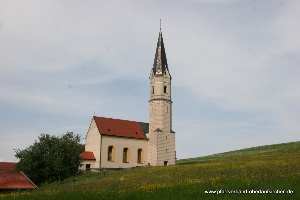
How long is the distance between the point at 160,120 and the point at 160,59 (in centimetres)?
1205

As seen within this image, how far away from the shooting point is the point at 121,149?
60.9 metres

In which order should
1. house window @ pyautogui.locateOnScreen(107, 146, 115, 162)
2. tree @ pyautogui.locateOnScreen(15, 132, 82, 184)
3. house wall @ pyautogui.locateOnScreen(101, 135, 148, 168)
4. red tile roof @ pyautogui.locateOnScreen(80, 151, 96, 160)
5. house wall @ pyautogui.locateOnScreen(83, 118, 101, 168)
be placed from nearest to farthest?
tree @ pyautogui.locateOnScreen(15, 132, 82, 184) < red tile roof @ pyautogui.locateOnScreen(80, 151, 96, 160) < house wall @ pyautogui.locateOnScreen(83, 118, 101, 168) < house wall @ pyautogui.locateOnScreen(101, 135, 148, 168) < house window @ pyautogui.locateOnScreen(107, 146, 115, 162)

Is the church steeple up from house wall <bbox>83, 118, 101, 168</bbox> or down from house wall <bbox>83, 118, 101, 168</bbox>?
up

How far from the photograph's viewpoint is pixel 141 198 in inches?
631

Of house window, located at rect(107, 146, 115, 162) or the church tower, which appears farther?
the church tower

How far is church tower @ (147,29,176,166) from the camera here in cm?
6062

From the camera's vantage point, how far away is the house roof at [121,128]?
60388mm

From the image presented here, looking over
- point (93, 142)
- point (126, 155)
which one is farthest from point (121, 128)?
point (93, 142)

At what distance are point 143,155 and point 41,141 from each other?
1902 centimetres

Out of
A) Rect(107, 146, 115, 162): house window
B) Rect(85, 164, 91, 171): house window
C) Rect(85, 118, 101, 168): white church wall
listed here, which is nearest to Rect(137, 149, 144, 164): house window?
Rect(107, 146, 115, 162): house window

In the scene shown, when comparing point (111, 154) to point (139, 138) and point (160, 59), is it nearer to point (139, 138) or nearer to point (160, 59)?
point (139, 138)

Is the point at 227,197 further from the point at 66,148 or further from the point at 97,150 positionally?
the point at 97,150

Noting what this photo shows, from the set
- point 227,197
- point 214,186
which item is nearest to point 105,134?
point 214,186

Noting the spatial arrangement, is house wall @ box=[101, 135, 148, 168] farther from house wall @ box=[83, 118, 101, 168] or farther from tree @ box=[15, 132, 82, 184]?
tree @ box=[15, 132, 82, 184]
